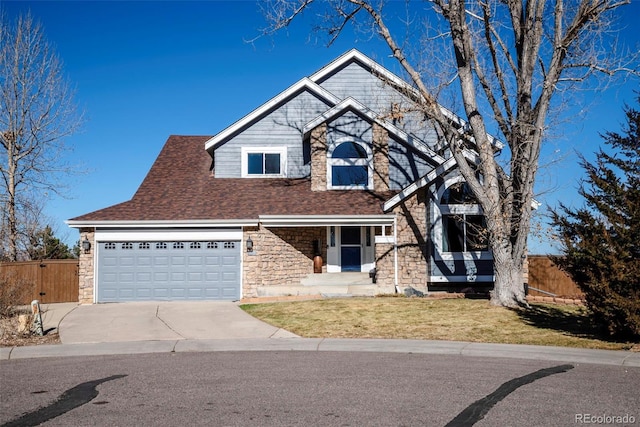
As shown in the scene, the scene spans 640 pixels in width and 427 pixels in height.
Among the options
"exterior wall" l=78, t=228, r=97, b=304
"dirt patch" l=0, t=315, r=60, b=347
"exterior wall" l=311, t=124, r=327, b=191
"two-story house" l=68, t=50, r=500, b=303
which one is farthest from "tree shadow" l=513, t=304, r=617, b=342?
"exterior wall" l=78, t=228, r=97, b=304

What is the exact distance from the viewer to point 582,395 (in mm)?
7621

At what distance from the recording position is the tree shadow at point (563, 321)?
12.7 meters

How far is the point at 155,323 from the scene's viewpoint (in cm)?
1523

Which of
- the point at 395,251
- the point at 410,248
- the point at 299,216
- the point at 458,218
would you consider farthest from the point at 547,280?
the point at 299,216

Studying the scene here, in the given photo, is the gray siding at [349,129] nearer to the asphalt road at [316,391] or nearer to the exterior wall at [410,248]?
the exterior wall at [410,248]

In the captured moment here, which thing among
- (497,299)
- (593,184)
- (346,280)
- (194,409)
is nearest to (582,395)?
(194,409)

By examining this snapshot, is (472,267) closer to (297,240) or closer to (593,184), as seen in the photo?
(297,240)

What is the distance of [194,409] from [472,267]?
621 inches

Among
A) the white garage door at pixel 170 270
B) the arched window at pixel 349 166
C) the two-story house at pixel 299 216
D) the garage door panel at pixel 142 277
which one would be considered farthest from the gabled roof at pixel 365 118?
the garage door panel at pixel 142 277

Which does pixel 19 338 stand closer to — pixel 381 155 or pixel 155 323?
pixel 155 323

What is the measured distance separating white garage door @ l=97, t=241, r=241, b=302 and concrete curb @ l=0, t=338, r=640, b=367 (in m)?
7.93

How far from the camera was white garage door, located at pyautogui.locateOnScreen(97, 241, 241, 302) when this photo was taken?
2052 centimetres

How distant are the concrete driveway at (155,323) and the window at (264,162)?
6.88m

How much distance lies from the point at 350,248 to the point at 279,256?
326 cm
